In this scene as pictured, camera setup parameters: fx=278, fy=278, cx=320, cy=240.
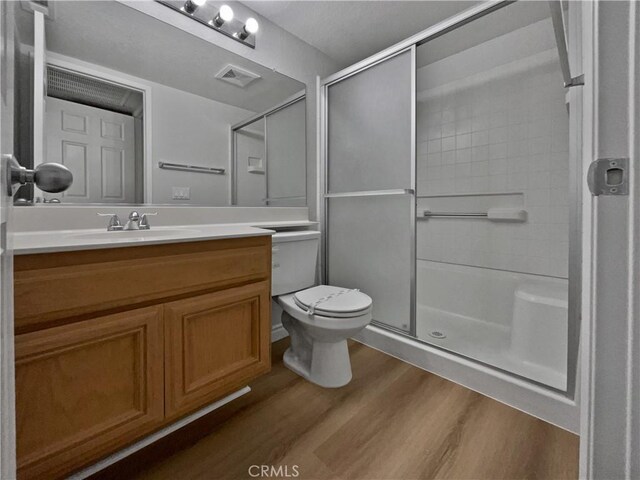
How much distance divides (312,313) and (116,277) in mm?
841

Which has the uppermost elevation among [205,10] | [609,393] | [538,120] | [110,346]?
[205,10]

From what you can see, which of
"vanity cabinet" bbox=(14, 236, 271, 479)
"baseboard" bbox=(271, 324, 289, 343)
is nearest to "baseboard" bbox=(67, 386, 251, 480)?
"vanity cabinet" bbox=(14, 236, 271, 479)

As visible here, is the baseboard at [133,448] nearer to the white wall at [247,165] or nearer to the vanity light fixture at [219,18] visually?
the white wall at [247,165]

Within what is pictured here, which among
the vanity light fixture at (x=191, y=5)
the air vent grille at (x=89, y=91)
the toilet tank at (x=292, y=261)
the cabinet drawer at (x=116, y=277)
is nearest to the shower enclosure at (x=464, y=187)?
the toilet tank at (x=292, y=261)

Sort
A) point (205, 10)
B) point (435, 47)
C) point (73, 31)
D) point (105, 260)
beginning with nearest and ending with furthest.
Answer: point (105, 260) < point (73, 31) < point (205, 10) < point (435, 47)

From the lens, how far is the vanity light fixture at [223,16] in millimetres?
1568

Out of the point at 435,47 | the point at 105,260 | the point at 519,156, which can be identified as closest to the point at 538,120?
the point at 519,156

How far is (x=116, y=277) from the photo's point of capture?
816 millimetres

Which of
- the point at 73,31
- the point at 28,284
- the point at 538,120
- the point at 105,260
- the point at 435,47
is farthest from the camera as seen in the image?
the point at 435,47

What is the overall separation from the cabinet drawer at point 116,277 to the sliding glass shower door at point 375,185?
39.0 inches

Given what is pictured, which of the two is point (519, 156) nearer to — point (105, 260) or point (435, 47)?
point (435, 47)

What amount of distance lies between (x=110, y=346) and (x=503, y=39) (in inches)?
110

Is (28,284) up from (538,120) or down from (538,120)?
down

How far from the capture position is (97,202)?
1.26m
